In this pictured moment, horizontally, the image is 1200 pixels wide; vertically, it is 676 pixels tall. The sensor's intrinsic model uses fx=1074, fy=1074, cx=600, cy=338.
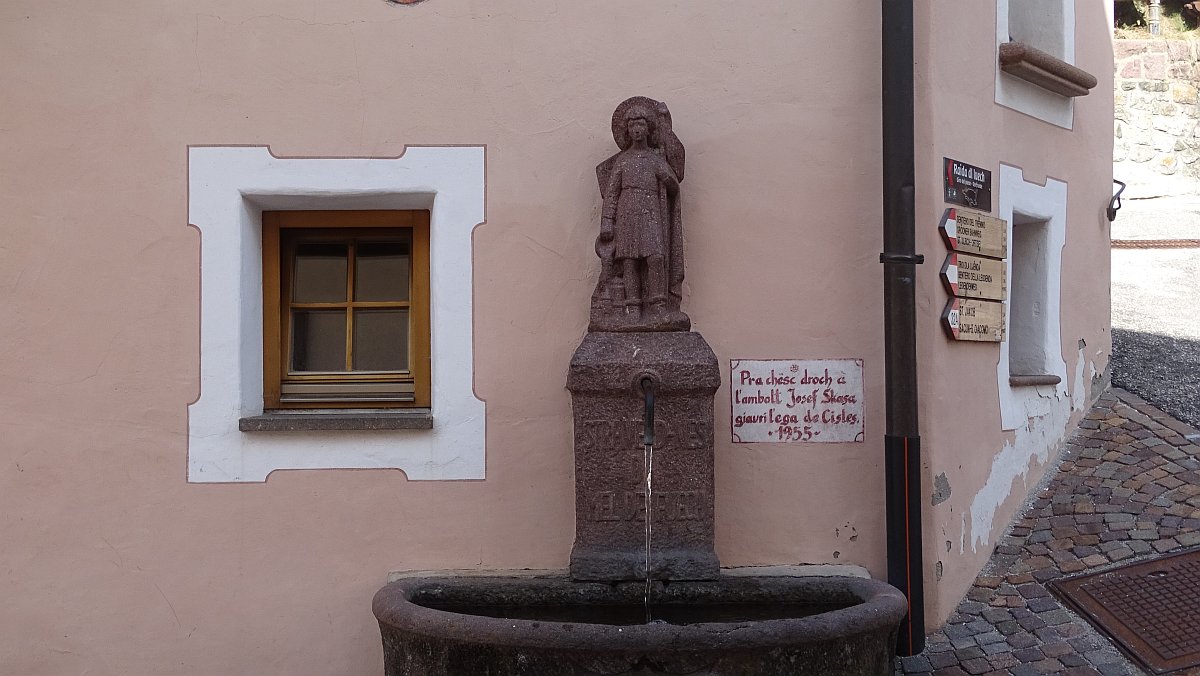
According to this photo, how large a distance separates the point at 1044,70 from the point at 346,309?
11.5ft

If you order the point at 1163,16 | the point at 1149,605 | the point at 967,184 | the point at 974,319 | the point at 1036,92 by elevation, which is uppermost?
the point at 1163,16

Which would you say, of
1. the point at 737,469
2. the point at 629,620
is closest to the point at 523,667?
the point at 629,620

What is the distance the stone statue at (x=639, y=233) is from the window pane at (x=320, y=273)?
1.23 meters

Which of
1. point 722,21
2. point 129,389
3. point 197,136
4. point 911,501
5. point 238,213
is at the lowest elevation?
point 911,501

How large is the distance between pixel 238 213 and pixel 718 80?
6.87 ft

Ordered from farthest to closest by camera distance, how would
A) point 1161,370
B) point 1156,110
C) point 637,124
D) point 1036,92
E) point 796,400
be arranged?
point 1156,110
point 1161,370
point 1036,92
point 796,400
point 637,124

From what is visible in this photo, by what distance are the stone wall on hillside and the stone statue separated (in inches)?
390

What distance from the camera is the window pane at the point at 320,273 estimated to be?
4793mm

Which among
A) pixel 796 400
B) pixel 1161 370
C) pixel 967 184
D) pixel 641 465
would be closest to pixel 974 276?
pixel 967 184

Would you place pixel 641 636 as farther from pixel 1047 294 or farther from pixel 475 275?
pixel 1047 294

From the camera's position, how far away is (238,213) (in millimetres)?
4477

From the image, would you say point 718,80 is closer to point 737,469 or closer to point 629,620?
point 737,469

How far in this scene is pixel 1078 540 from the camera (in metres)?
4.84

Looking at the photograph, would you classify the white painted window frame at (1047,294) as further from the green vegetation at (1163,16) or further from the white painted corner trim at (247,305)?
the green vegetation at (1163,16)
